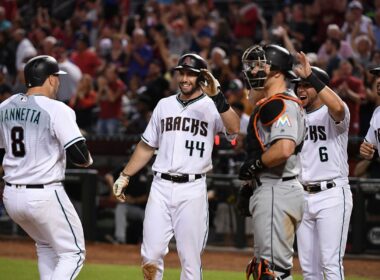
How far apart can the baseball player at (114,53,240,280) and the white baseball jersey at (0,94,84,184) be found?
1.01m

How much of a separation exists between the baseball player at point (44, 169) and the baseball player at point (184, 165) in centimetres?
83

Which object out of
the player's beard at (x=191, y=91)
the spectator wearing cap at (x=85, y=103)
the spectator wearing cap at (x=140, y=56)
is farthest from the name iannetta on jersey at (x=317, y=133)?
the spectator wearing cap at (x=140, y=56)

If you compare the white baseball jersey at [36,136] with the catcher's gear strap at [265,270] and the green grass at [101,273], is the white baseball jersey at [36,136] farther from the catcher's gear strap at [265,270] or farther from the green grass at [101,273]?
the green grass at [101,273]

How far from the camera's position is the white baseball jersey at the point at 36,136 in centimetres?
672

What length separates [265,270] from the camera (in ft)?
19.6

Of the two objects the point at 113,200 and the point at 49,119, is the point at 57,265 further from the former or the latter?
the point at 113,200

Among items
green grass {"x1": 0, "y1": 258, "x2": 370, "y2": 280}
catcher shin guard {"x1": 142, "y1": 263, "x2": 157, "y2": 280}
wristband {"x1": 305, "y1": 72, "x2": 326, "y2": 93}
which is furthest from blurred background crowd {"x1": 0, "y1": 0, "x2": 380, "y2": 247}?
wristband {"x1": 305, "y1": 72, "x2": 326, "y2": 93}

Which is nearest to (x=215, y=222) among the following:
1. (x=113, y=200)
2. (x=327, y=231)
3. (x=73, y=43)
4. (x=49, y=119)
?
(x=113, y=200)

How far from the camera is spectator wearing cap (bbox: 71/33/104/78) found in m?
17.0

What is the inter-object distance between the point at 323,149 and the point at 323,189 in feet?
1.19

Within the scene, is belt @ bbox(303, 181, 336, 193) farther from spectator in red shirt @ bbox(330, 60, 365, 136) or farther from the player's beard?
spectator in red shirt @ bbox(330, 60, 365, 136)

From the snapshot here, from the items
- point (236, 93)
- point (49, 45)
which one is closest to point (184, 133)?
point (236, 93)

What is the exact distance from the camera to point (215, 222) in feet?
41.9

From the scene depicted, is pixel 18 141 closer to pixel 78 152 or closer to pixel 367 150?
pixel 78 152
